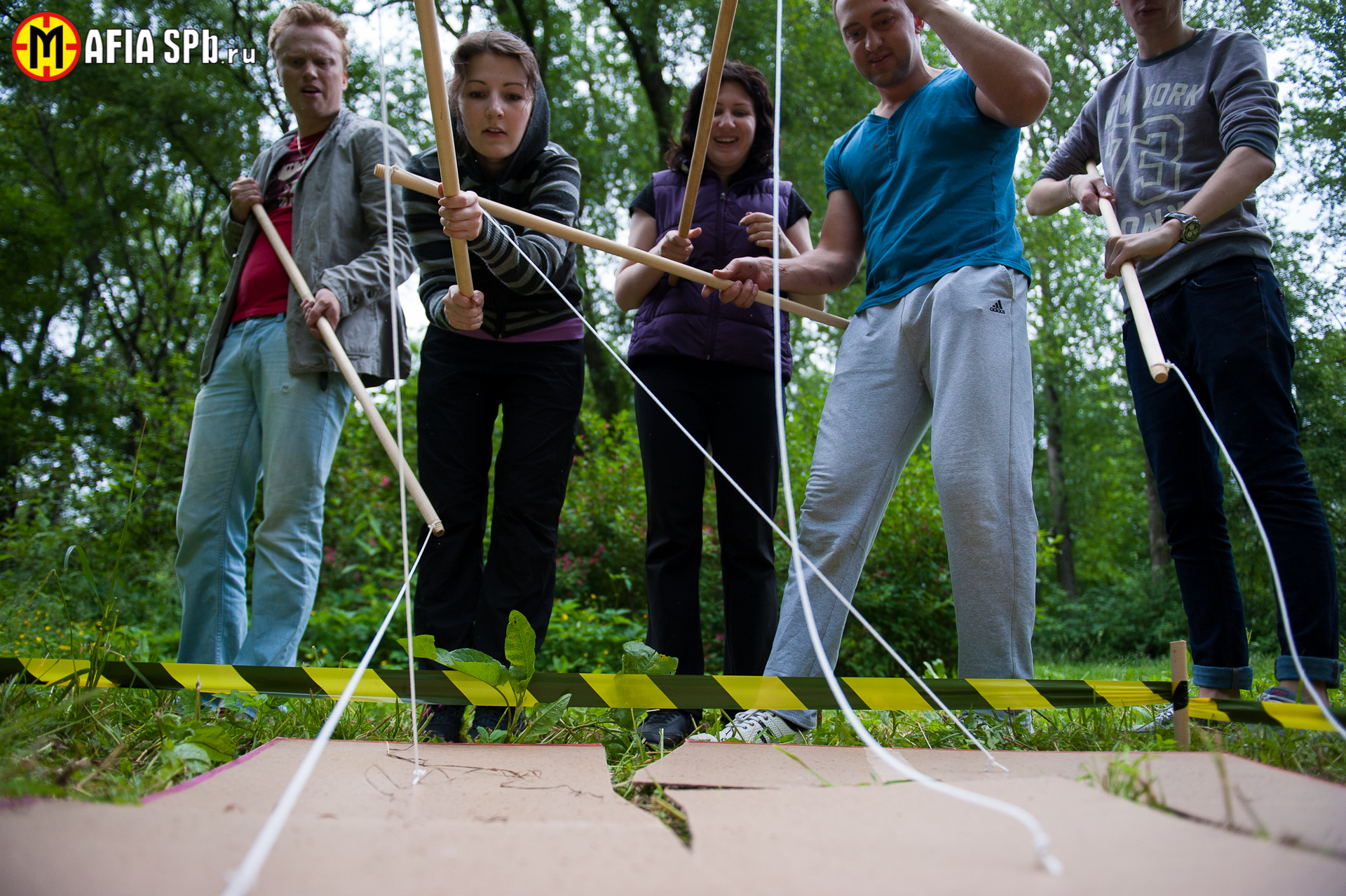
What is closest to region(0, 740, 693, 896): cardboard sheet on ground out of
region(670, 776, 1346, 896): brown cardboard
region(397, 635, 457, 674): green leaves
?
region(670, 776, 1346, 896): brown cardboard

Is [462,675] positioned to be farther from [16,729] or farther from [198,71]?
[198,71]

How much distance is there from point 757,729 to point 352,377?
1136mm

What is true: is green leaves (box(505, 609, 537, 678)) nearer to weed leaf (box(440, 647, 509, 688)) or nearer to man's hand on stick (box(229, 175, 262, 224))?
weed leaf (box(440, 647, 509, 688))

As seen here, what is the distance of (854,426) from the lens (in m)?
1.75

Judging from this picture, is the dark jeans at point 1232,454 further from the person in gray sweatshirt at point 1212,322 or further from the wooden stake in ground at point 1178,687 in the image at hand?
the wooden stake in ground at point 1178,687

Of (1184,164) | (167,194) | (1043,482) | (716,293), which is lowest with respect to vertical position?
(1043,482)

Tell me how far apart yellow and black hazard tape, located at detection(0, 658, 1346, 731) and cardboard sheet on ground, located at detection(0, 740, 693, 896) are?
457 millimetres

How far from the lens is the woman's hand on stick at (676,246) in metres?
1.96

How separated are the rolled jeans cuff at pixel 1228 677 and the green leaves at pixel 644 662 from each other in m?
1.05

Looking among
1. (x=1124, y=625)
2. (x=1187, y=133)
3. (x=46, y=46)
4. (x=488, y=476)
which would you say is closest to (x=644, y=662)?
(x=488, y=476)

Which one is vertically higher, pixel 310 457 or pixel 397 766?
pixel 310 457

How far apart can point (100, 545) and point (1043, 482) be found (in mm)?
13730

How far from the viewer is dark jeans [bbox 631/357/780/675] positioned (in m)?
1.88

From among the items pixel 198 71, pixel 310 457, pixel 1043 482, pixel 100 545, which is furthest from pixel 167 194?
pixel 1043 482
